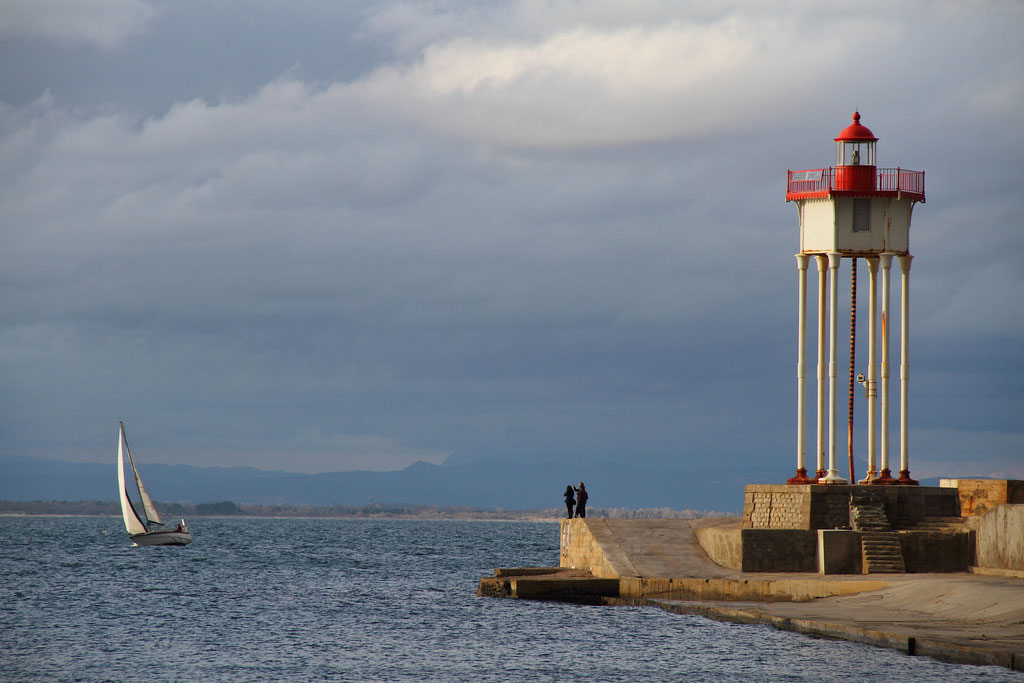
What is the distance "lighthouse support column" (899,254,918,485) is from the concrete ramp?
6.00m

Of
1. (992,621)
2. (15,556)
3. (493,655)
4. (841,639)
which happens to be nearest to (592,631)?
(493,655)

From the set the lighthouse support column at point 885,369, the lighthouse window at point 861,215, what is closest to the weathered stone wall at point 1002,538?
the lighthouse support column at point 885,369

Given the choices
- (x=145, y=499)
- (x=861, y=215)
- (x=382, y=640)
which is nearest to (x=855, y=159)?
(x=861, y=215)

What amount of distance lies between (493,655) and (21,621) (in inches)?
676

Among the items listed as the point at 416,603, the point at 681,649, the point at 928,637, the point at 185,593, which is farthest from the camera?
the point at 185,593

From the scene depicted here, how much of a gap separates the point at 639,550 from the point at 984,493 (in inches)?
365

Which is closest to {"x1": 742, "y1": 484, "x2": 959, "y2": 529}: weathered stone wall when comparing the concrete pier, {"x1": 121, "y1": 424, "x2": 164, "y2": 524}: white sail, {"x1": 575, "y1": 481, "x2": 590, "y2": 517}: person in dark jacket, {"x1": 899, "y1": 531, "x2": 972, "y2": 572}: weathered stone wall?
the concrete pier

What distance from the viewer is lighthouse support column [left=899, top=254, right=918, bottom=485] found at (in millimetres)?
37875

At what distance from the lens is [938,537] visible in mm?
34562

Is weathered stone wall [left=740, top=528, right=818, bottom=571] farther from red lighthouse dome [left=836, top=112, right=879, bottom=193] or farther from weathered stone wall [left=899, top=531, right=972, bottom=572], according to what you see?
red lighthouse dome [left=836, top=112, right=879, bottom=193]

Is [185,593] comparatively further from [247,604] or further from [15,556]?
[15,556]

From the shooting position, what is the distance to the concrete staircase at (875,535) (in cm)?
3409

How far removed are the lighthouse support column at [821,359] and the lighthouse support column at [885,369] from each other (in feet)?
5.25

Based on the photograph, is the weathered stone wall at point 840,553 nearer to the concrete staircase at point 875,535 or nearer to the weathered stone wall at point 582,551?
the concrete staircase at point 875,535
